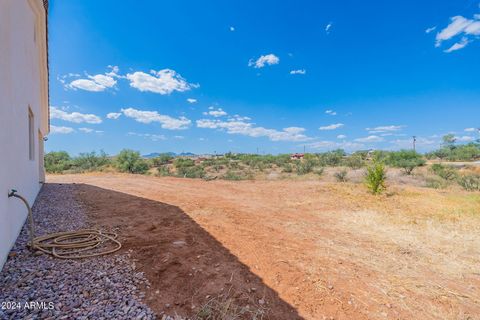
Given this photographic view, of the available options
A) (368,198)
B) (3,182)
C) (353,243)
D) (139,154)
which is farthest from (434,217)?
(139,154)

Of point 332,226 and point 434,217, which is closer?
point 332,226

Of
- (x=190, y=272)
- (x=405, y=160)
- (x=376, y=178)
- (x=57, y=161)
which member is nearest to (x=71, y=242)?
(x=190, y=272)

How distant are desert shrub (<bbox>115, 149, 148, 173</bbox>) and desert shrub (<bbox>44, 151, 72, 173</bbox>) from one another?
143 inches

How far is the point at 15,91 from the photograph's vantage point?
3596mm

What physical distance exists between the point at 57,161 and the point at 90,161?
118 inches

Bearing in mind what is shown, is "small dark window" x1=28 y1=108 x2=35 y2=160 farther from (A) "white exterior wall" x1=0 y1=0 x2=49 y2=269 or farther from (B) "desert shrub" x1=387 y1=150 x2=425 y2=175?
(B) "desert shrub" x1=387 y1=150 x2=425 y2=175

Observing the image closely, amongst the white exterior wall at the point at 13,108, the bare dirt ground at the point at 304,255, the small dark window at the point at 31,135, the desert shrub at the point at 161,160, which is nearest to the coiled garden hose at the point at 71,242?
the white exterior wall at the point at 13,108

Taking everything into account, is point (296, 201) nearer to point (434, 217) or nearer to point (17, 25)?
point (434, 217)

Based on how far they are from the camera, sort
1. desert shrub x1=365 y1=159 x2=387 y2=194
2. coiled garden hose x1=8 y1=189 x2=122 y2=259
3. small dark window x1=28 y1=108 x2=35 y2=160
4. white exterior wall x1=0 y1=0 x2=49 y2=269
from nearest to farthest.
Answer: white exterior wall x1=0 y1=0 x2=49 y2=269
coiled garden hose x1=8 y1=189 x2=122 y2=259
small dark window x1=28 y1=108 x2=35 y2=160
desert shrub x1=365 y1=159 x2=387 y2=194

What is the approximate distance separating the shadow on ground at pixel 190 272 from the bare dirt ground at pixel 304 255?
0.01 meters


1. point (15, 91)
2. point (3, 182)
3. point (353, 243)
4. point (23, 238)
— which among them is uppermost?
point (15, 91)

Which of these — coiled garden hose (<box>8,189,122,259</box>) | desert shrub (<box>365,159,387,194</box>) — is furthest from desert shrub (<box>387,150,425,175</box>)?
coiled garden hose (<box>8,189,122,259</box>)

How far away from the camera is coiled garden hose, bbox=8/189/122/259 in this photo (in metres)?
3.05

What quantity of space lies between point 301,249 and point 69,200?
577 cm
